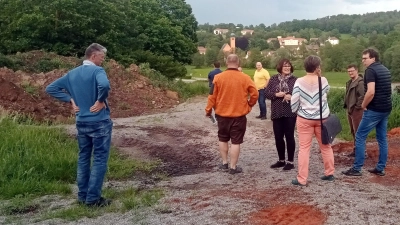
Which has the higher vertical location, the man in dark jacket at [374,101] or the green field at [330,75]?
the man in dark jacket at [374,101]

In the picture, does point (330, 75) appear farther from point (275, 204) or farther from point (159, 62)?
point (275, 204)

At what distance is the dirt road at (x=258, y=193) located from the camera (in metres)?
5.35

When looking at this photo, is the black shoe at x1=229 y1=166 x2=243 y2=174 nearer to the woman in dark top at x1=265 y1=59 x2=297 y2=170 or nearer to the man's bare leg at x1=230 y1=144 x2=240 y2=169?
the man's bare leg at x1=230 y1=144 x2=240 y2=169

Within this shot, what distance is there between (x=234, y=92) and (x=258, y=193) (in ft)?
5.47

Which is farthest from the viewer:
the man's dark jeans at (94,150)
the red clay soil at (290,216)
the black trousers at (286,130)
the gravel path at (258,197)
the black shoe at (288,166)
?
the black shoe at (288,166)

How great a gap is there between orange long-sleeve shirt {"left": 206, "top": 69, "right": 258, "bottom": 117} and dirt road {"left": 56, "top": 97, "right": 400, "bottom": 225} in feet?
3.26

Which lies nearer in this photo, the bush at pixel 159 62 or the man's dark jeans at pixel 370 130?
the man's dark jeans at pixel 370 130

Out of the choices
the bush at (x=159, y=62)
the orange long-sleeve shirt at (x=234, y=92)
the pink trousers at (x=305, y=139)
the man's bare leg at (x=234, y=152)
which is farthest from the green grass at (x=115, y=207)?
the bush at (x=159, y=62)

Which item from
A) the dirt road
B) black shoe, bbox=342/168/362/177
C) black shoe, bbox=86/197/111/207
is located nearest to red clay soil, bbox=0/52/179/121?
the dirt road

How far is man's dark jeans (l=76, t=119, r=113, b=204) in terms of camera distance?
603 cm

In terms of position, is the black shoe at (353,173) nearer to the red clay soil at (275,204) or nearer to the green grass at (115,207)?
the red clay soil at (275,204)

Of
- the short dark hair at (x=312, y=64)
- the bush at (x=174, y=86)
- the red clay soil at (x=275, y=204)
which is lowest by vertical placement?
the bush at (x=174, y=86)

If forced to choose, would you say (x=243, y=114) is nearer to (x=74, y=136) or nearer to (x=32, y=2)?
(x=74, y=136)

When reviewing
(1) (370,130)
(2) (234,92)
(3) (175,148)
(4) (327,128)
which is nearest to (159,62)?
(3) (175,148)
